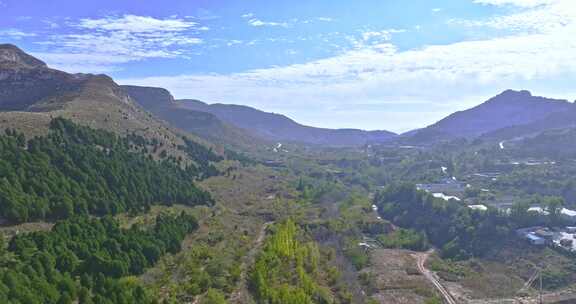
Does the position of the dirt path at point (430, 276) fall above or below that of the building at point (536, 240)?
below

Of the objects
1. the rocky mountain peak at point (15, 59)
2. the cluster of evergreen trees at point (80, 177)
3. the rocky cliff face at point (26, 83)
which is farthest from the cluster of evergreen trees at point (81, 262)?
the rocky mountain peak at point (15, 59)

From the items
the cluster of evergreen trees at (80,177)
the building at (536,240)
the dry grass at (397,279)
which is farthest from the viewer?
the building at (536,240)

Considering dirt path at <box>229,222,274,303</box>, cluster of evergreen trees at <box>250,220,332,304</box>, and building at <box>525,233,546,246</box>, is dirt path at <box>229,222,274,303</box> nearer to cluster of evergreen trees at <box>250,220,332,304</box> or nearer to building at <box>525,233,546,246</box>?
cluster of evergreen trees at <box>250,220,332,304</box>

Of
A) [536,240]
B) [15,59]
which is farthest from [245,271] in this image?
[15,59]

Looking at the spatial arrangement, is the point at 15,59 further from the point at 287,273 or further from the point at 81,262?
the point at 287,273

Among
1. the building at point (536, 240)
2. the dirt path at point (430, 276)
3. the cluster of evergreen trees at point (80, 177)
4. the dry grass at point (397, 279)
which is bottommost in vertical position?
the dirt path at point (430, 276)

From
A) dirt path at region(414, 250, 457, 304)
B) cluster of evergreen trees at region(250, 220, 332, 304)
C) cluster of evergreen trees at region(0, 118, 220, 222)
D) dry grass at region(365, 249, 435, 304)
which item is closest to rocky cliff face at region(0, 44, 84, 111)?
cluster of evergreen trees at region(0, 118, 220, 222)

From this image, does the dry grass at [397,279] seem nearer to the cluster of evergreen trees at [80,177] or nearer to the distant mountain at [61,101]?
the cluster of evergreen trees at [80,177]
